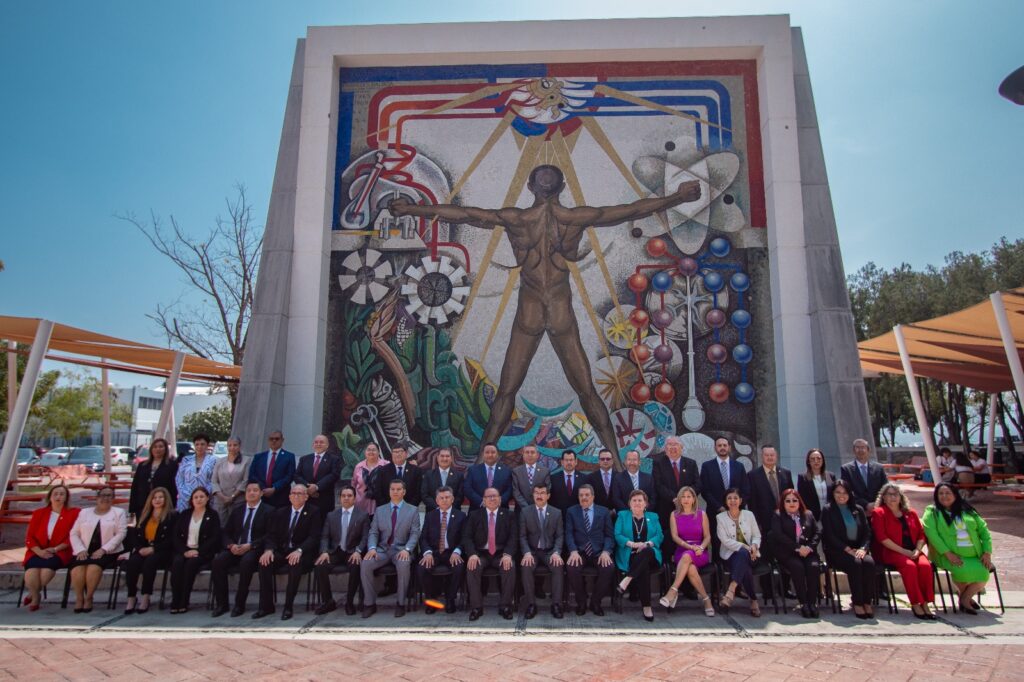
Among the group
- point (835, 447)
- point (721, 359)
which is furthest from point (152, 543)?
point (835, 447)

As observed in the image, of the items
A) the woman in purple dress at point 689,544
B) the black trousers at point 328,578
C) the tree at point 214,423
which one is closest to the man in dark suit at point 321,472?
the black trousers at point 328,578

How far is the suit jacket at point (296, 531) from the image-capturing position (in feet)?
22.6

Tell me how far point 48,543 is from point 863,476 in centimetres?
860

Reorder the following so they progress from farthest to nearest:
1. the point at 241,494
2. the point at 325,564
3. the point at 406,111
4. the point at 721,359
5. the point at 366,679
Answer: the point at 406,111, the point at 721,359, the point at 241,494, the point at 325,564, the point at 366,679

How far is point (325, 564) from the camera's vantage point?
22.1 ft

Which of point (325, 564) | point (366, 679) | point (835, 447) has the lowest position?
point (366, 679)

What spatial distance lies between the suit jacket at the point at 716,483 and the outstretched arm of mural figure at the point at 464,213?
4.91m

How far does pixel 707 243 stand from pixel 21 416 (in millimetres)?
9823

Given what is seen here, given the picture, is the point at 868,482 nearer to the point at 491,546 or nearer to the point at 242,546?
the point at 491,546

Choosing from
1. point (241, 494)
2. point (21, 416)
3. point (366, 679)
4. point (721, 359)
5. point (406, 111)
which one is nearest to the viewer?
point (366, 679)

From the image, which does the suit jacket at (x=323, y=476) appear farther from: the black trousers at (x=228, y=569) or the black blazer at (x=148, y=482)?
the black blazer at (x=148, y=482)

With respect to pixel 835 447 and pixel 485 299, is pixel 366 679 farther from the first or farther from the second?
pixel 835 447

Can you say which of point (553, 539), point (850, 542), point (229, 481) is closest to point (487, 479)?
point (553, 539)

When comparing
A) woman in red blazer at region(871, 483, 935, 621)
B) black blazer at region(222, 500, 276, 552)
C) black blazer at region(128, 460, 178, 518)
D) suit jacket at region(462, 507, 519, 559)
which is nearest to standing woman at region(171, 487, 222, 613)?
black blazer at region(222, 500, 276, 552)
